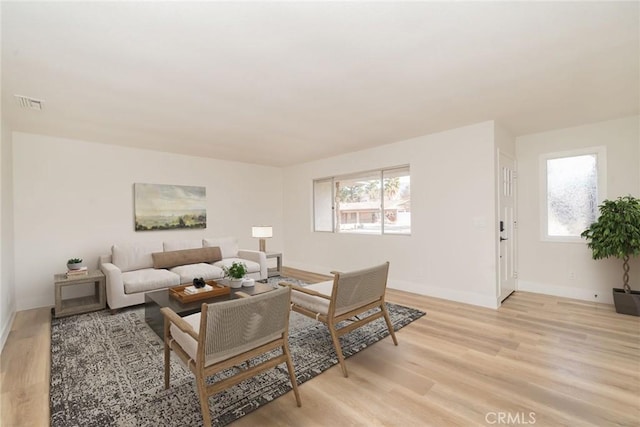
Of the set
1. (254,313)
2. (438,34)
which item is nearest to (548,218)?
(438,34)

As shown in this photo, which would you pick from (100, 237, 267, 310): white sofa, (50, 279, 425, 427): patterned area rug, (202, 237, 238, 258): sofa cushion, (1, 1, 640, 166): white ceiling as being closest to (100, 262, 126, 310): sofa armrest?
(100, 237, 267, 310): white sofa

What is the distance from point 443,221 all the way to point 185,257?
→ 4156 millimetres

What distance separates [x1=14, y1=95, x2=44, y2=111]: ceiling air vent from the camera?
9.30 ft

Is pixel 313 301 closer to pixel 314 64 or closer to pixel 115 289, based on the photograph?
pixel 314 64

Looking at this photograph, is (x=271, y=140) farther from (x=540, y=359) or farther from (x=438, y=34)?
(x=540, y=359)

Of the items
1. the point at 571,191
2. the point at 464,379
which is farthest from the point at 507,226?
the point at 464,379

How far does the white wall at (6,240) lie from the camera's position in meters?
3.03

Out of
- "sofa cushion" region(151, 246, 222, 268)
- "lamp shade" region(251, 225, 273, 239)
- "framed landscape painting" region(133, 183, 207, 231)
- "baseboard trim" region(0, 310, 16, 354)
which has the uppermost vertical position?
"framed landscape painting" region(133, 183, 207, 231)

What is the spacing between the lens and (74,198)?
435 centimetres

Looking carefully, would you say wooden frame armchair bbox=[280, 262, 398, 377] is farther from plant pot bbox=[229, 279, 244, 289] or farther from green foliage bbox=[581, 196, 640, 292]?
green foliage bbox=[581, 196, 640, 292]

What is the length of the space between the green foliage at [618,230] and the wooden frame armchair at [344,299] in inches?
118

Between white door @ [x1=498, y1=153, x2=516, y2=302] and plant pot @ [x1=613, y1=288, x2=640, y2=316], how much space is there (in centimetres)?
113

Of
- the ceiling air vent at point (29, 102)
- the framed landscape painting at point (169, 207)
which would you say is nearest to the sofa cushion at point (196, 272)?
the framed landscape painting at point (169, 207)

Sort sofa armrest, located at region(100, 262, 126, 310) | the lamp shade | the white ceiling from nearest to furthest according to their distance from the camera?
the white ceiling → sofa armrest, located at region(100, 262, 126, 310) → the lamp shade
